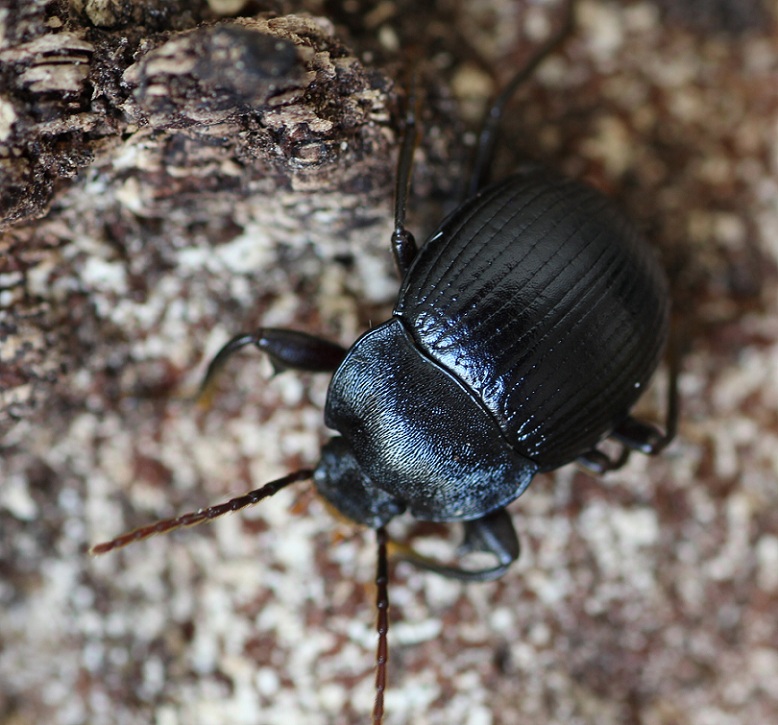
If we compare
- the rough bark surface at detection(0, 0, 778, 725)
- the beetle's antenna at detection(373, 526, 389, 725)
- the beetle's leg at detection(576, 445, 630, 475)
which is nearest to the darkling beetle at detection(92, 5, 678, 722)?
the beetle's antenna at detection(373, 526, 389, 725)

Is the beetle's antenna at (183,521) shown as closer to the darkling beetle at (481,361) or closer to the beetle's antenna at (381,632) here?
the darkling beetle at (481,361)

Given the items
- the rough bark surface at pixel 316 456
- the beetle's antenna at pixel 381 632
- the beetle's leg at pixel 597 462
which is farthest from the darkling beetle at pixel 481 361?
the rough bark surface at pixel 316 456

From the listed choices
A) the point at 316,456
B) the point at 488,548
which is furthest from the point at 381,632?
the point at 316,456

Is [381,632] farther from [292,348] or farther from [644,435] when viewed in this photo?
[644,435]

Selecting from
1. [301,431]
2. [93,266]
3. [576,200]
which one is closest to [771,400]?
[576,200]

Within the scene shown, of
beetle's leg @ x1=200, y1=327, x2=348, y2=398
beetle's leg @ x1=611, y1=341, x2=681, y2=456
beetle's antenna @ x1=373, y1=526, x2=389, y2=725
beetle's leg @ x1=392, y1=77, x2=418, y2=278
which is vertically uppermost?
beetle's leg @ x1=392, y1=77, x2=418, y2=278

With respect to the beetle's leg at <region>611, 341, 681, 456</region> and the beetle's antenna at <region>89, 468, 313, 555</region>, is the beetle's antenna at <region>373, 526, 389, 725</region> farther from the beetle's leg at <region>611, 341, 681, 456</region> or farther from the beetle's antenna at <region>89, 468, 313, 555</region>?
the beetle's leg at <region>611, 341, 681, 456</region>
